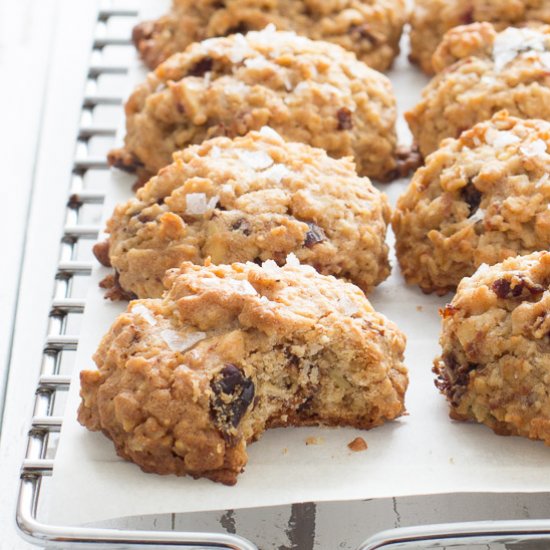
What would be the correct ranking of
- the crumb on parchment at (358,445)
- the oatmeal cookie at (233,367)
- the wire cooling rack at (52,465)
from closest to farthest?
the wire cooling rack at (52,465) → the oatmeal cookie at (233,367) → the crumb on parchment at (358,445)

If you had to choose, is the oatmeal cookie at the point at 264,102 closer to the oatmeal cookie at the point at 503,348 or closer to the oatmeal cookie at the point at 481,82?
the oatmeal cookie at the point at 481,82

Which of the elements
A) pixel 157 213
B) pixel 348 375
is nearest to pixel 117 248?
pixel 157 213

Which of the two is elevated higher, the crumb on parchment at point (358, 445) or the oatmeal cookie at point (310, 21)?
the oatmeal cookie at point (310, 21)

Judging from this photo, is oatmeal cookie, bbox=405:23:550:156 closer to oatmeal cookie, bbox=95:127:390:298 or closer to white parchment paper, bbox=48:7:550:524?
oatmeal cookie, bbox=95:127:390:298

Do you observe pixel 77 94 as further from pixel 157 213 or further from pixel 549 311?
pixel 549 311

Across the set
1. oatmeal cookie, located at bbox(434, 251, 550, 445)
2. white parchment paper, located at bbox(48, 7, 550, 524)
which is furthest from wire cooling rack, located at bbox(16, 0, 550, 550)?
oatmeal cookie, located at bbox(434, 251, 550, 445)

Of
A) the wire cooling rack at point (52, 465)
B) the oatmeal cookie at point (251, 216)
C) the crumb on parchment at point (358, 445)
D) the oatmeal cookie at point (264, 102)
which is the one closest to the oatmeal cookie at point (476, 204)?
the oatmeal cookie at point (251, 216)

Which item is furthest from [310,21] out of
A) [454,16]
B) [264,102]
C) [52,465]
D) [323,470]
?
[52,465]

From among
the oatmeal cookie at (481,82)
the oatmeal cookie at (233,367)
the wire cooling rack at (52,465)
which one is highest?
the oatmeal cookie at (481,82)
